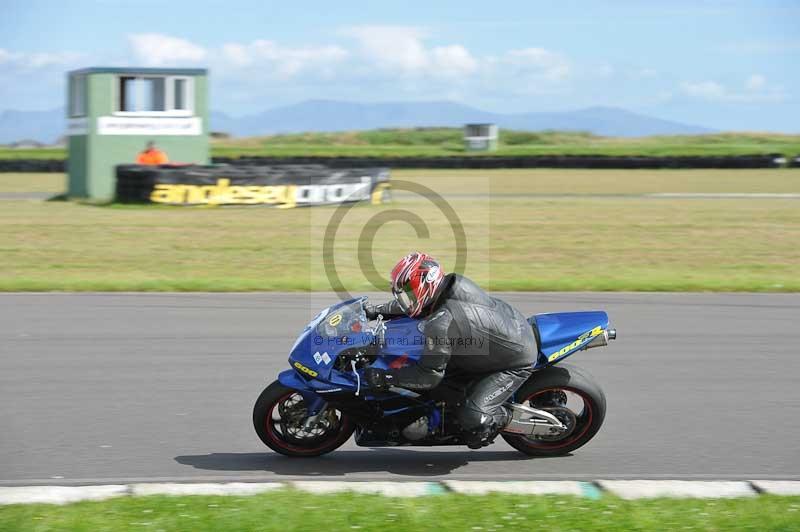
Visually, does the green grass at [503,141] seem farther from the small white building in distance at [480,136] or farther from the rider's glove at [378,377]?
the rider's glove at [378,377]

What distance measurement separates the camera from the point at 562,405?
6309 millimetres

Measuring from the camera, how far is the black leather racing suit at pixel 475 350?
19.2 feet

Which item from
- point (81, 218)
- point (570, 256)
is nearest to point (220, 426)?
point (570, 256)

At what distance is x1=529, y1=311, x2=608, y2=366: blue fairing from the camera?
620 cm

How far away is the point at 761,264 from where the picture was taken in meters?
16.2

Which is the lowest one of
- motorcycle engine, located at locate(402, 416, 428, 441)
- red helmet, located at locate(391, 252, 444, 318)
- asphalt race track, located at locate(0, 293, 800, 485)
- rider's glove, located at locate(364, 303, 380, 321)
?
asphalt race track, located at locate(0, 293, 800, 485)

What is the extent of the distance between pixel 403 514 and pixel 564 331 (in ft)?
5.97

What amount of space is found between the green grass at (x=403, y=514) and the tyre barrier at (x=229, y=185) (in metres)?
17.8

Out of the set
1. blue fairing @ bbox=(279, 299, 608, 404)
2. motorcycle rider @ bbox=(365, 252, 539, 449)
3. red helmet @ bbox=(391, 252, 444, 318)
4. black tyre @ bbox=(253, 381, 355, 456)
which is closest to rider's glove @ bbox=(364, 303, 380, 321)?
motorcycle rider @ bbox=(365, 252, 539, 449)

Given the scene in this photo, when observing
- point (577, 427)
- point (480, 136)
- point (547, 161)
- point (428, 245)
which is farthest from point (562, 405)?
point (480, 136)

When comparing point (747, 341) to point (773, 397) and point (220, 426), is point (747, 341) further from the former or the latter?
point (220, 426)

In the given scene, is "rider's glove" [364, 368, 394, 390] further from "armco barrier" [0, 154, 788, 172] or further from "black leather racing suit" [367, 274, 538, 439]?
"armco barrier" [0, 154, 788, 172]

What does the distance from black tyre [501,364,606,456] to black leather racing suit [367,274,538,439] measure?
12 cm

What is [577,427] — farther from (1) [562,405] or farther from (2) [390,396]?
(2) [390,396]
